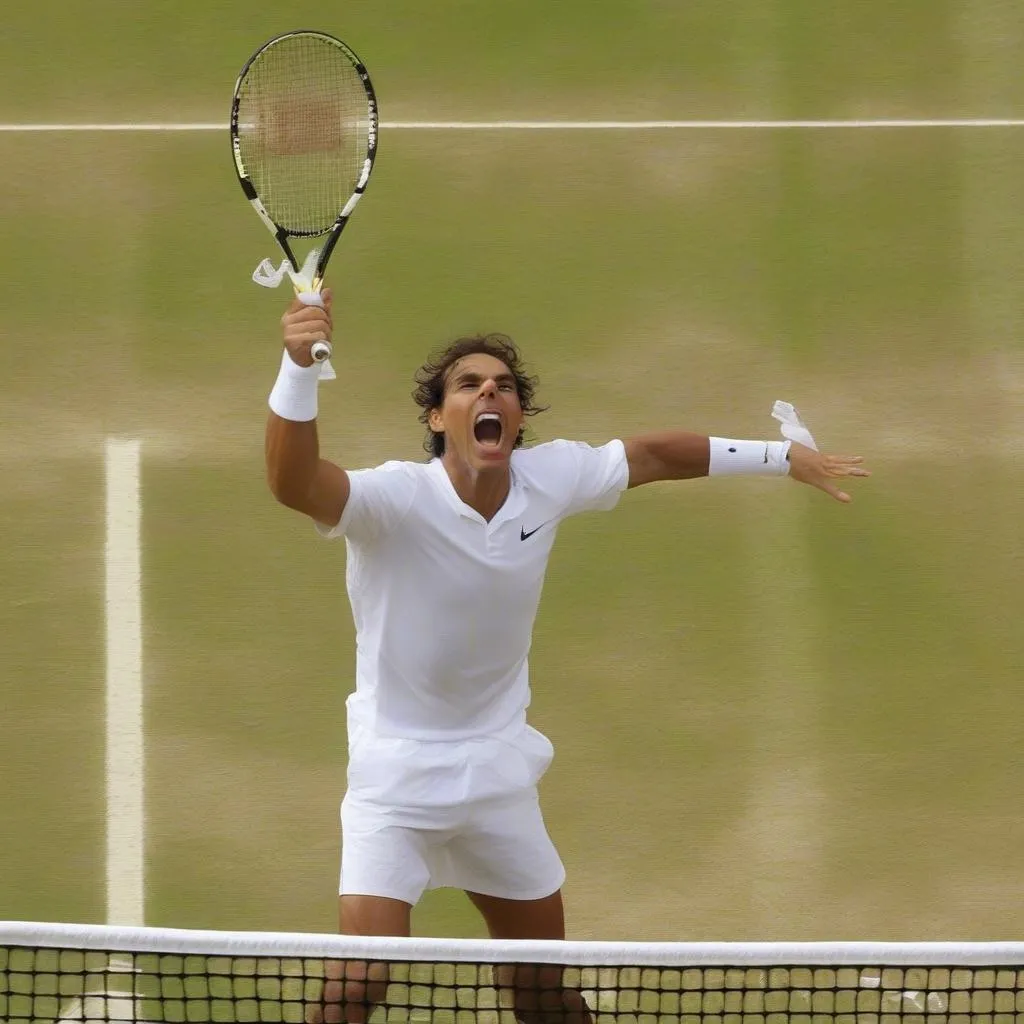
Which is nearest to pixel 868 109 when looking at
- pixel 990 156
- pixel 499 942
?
pixel 990 156

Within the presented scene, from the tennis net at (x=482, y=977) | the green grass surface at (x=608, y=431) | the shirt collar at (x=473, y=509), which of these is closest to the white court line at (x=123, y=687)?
the green grass surface at (x=608, y=431)

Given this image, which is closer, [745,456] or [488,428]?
[488,428]

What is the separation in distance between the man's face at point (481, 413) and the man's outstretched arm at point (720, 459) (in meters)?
0.42

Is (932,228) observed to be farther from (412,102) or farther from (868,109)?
(412,102)

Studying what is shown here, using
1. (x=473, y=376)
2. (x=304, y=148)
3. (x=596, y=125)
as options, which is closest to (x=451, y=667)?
(x=473, y=376)

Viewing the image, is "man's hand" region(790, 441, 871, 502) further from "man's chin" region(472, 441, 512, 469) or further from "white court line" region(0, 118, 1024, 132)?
"white court line" region(0, 118, 1024, 132)

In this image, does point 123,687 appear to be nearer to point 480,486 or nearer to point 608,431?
point 608,431

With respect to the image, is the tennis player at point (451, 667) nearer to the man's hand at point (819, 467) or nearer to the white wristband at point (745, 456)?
the white wristband at point (745, 456)

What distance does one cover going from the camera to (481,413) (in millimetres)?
4699

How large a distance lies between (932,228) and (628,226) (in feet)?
4.34

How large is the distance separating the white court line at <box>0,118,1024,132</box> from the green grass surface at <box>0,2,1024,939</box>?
0.19 feet

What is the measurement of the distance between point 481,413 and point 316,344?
60 centimetres

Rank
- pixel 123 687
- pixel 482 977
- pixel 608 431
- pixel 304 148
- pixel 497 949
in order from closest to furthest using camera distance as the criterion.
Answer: pixel 497 949
pixel 482 977
pixel 304 148
pixel 123 687
pixel 608 431

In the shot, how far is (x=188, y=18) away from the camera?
8.67m
